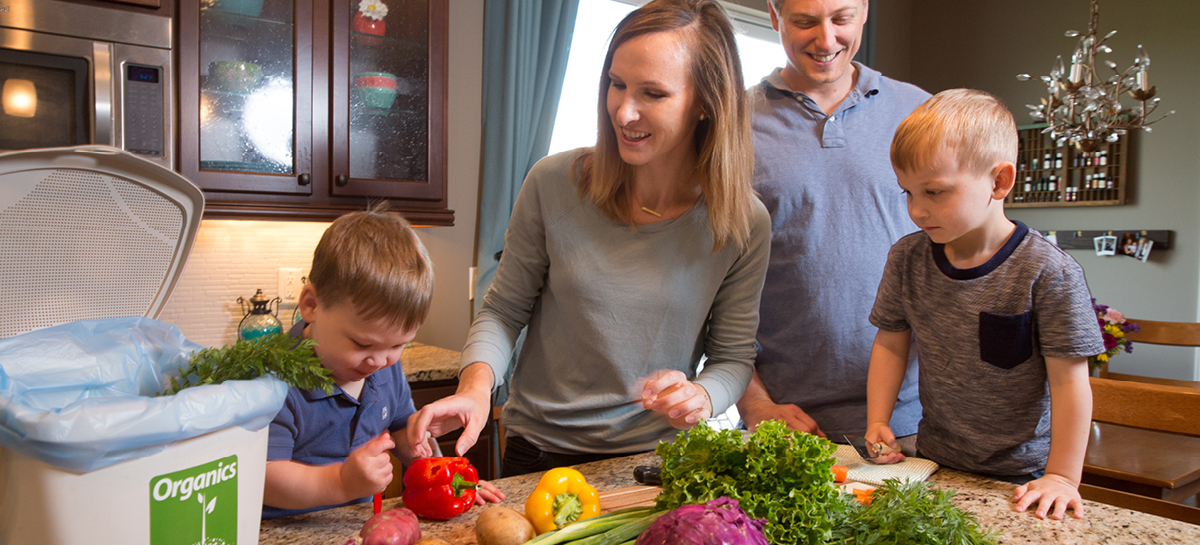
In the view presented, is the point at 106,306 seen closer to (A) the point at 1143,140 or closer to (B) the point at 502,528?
(B) the point at 502,528

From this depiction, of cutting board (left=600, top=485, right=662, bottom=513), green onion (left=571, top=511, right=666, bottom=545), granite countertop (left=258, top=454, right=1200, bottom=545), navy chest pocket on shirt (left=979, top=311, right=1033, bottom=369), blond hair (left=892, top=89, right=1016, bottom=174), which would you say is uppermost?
blond hair (left=892, top=89, right=1016, bottom=174)

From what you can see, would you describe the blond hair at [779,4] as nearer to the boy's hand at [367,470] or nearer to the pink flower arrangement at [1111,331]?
the boy's hand at [367,470]

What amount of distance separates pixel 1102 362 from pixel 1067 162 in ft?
5.61

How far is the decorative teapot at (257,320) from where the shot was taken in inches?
99.7

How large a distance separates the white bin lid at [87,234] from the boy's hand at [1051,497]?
120cm

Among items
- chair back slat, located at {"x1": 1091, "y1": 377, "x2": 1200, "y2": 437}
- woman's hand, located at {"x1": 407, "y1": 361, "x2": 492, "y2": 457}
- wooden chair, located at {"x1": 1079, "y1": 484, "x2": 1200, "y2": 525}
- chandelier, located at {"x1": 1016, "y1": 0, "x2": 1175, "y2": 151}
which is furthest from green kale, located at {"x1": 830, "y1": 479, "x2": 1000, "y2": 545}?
chandelier, located at {"x1": 1016, "y1": 0, "x2": 1175, "y2": 151}

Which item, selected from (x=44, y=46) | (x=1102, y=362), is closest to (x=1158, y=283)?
(x=1102, y=362)

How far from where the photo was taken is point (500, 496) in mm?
1069

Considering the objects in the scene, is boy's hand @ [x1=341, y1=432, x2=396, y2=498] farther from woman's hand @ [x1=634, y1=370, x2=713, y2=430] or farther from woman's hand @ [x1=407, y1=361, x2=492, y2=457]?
woman's hand @ [x1=634, y1=370, x2=713, y2=430]

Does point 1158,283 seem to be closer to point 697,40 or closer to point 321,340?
point 697,40

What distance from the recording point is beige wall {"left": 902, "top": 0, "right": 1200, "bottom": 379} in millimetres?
3984

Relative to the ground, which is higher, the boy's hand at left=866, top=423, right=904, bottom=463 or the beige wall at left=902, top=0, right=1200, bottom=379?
the beige wall at left=902, top=0, right=1200, bottom=379

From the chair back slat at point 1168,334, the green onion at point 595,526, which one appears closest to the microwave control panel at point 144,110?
the green onion at point 595,526

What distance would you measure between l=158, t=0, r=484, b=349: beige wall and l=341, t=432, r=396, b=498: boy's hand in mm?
1880
